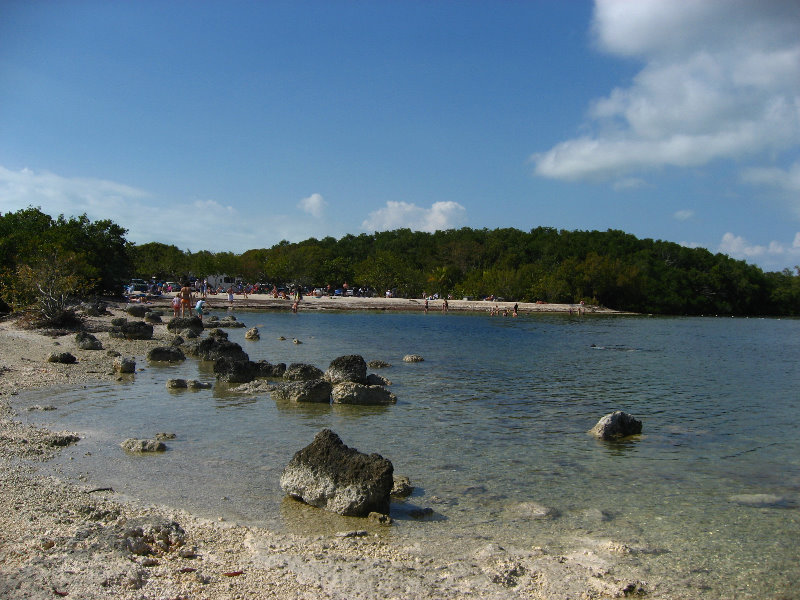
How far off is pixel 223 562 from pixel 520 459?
6.77 meters

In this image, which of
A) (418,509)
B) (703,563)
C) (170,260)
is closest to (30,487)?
(418,509)

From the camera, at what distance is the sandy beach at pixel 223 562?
19.1ft

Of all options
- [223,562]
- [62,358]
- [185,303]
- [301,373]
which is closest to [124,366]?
[62,358]

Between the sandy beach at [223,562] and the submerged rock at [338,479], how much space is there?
1.68 ft

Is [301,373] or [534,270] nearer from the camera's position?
[301,373]

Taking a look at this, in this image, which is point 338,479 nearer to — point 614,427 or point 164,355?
point 614,427

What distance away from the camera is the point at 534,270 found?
10931 cm

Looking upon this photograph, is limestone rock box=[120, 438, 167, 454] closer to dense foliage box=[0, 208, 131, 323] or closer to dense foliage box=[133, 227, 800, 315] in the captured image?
dense foliage box=[0, 208, 131, 323]

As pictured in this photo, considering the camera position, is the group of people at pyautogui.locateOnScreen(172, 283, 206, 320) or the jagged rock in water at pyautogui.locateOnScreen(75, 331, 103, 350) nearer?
the jagged rock in water at pyautogui.locateOnScreen(75, 331, 103, 350)

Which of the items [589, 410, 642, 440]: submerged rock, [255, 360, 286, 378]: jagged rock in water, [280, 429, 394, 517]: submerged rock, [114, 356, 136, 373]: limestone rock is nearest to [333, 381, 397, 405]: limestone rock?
[255, 360, 286, 378]: jagged rock in water

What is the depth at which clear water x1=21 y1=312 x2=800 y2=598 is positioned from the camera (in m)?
7.84

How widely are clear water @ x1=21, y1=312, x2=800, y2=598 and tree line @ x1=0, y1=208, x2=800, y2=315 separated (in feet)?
260

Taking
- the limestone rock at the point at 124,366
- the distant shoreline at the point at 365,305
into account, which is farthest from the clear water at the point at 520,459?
the distant shoreline at the point at 365,305

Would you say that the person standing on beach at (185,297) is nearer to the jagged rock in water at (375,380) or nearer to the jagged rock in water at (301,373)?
the jagged rock in water at (301,373)
